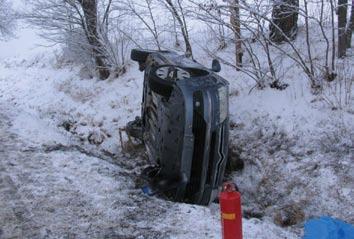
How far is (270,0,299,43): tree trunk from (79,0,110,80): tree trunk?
5056mm

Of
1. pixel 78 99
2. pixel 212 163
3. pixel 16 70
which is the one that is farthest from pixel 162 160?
pixel 16 70

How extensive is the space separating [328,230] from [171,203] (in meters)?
2.42

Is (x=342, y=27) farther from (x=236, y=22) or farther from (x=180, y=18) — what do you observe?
(x=180, y=18)

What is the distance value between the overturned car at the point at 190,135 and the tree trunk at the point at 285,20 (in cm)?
224

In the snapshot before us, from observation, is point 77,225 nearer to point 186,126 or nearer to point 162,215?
point 162,215

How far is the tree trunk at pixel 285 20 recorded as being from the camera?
24.4ft

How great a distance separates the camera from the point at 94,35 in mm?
12508

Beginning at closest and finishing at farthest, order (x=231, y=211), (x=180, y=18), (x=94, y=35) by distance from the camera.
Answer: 1. (x=231, y=211)
2. (x=180, y=18)
3. (x=94, y=35)

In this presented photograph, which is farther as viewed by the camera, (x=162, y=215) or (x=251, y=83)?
(x=251, y=83)

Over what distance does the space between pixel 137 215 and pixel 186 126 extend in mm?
1016

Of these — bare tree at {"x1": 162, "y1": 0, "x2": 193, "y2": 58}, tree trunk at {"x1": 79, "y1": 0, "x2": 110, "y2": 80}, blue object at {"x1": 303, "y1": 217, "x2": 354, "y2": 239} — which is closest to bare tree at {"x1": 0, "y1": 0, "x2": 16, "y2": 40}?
tree trunk at {"x1": 79, "y1": 0, "x2": 110, "y2": 80}

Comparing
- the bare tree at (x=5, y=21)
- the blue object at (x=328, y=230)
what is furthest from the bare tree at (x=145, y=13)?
the bare tree at (x=5, y=21)

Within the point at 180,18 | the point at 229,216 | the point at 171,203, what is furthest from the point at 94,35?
the point at 229,216

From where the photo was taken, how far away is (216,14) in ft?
26.2
